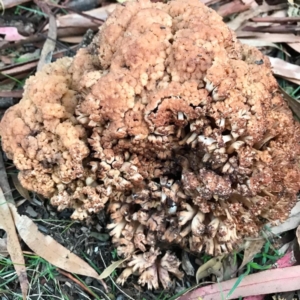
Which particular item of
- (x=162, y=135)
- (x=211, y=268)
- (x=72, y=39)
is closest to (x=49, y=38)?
(x=72, y=39)

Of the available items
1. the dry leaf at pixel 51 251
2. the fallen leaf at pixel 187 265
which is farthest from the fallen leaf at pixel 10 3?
the fallen leaf at pixel 187 265

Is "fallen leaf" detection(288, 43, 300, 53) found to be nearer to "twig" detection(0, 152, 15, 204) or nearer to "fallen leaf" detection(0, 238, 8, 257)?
"twig" detection(0, 152, 15, 204)

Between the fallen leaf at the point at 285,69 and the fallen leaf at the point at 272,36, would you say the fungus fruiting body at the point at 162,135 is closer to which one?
the fallen leaf at the point at 285,69

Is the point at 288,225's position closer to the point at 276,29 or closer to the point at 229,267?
the point at 229,267

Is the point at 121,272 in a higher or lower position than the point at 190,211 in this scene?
lower

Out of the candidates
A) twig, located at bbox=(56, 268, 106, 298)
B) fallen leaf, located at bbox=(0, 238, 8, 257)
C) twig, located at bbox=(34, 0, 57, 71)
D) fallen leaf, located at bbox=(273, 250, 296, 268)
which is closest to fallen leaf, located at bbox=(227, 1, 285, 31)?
twig, located at bbox=(34, 0, 57, 71)

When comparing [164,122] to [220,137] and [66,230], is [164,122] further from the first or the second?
[66,230]

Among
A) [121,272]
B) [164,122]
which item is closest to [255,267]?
[121,272]
